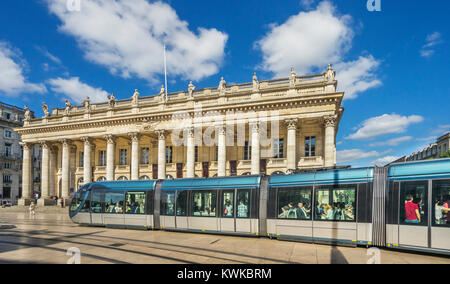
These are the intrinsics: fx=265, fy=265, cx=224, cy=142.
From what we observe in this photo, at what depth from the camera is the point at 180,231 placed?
14.4 meters

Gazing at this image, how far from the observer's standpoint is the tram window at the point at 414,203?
8742 mm

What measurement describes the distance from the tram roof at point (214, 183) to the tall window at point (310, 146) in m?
17.5

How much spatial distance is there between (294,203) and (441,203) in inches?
191

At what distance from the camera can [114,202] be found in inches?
610

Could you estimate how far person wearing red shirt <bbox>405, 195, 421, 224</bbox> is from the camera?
8.84 meters

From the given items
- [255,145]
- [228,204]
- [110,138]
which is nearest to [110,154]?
[110,138]

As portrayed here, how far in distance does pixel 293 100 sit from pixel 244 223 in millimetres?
16350

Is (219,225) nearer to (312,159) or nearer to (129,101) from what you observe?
(312,159)

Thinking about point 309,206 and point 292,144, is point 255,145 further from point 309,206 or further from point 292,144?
point 309,206

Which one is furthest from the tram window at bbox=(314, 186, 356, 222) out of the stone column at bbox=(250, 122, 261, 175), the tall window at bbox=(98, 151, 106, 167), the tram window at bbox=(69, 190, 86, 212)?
the tall window at bbox=(98, 151, 106, 167)

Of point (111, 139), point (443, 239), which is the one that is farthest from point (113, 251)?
point (111, 139)

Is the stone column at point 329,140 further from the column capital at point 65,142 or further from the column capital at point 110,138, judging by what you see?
the column capital at point 65,142

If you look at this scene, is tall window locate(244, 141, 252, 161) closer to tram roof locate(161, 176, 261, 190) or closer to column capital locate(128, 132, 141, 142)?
column capital locate(128, 132, 141, 142)

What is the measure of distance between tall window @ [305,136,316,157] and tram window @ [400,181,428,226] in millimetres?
19044
